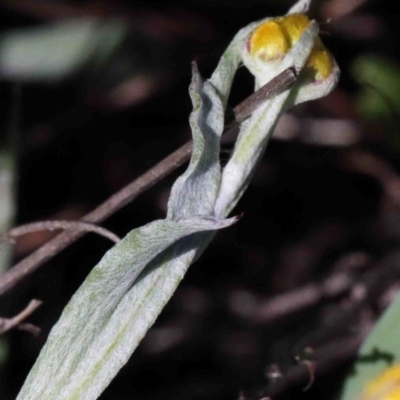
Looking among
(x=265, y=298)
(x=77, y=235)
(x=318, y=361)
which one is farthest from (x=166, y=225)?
(x=265, y=298)

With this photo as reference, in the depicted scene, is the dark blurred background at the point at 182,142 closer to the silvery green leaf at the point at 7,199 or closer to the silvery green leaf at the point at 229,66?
the silvery green leaf at the point at 7,199

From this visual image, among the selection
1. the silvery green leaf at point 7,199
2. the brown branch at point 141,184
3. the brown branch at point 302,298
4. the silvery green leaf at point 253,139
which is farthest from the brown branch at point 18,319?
the brown branch at point 302,298

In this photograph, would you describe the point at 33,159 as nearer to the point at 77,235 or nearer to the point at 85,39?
the point at 85,39

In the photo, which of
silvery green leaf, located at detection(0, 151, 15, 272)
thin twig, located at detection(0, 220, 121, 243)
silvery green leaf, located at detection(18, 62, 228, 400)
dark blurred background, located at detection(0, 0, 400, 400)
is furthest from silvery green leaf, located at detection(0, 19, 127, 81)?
silvery green leaf, located at detection(18, 62, 228, 400)

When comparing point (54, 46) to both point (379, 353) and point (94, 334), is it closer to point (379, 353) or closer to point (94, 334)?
point (379, 353)

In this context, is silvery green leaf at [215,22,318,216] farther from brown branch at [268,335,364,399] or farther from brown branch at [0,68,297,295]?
brown branch at [268,335,364,399]

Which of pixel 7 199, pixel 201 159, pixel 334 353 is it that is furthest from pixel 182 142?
pixel 201 159
